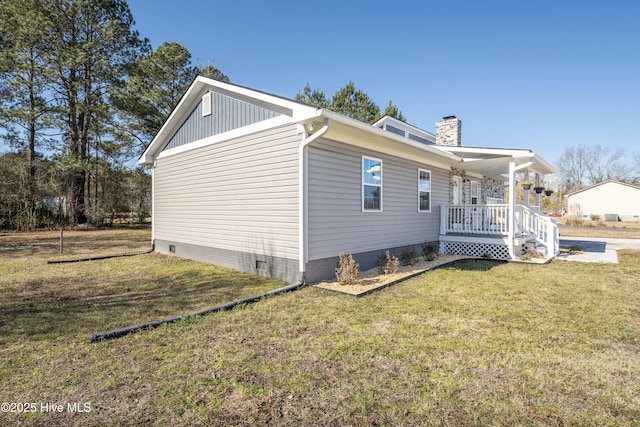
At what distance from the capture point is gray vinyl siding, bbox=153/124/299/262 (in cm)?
646

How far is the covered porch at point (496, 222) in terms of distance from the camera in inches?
359

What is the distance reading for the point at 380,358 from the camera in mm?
3195

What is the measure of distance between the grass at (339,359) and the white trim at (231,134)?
11.5ft

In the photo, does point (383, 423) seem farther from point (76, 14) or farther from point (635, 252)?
point (76, 14)

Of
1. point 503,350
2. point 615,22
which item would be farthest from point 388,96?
point 503,350

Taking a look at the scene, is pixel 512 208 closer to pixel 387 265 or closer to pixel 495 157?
pixel 495 157

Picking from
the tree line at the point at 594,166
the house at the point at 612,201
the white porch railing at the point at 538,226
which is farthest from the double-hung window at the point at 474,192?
the tree line at the point at 594,166

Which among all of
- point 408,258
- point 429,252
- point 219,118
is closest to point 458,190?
point 429,252

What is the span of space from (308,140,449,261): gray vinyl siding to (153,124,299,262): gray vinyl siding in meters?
0.47

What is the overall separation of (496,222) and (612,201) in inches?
1624

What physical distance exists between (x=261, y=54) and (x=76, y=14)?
1229 centimetres

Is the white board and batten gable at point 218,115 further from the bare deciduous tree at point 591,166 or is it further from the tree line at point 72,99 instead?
the bare deciduous tree at point 591,166

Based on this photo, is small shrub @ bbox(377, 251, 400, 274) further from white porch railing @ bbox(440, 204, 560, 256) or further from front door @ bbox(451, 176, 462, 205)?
front door @ bbox(451, 176, 462, 205)

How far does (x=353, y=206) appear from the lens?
726cm
